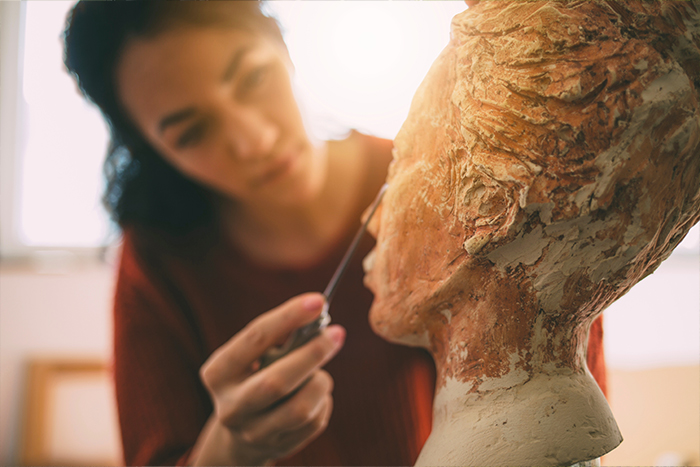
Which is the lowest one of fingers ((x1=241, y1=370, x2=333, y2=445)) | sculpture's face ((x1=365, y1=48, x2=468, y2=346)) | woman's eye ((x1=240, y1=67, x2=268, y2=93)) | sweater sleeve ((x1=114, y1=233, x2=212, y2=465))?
sweater sleeve ((x1=114, y1=233, x2=212, y2=465))

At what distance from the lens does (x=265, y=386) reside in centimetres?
61

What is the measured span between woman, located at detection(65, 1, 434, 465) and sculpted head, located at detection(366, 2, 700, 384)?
0.27 m

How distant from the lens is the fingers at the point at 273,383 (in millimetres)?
617

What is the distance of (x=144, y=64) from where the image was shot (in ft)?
2.39

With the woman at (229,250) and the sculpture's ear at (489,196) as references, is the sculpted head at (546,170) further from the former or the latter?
the woman at (229,250)

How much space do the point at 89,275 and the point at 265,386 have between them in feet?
3.82

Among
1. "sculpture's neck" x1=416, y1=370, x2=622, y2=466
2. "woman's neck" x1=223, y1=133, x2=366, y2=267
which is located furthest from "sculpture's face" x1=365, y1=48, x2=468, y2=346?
"woman's neck" x1=223, y1=133, x2=366, y2=267

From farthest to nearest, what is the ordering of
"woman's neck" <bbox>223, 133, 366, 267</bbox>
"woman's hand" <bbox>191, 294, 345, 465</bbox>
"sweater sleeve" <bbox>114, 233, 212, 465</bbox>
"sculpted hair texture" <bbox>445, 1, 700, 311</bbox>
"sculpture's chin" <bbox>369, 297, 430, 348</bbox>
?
"woman's neck" <bbox>223, 133, 366, 267</bbox>, "sweater sleeve" <bbox>114, 233, 212, 465</bbox>, "woman's hand" <bbox>191, 294, 345, 465</bbox>, "sculpture's chin" <bbox>369, 297, 430, 348</bbox>, "sculpted hair texture" <bbox>445, 1, 700, 311</bbox>

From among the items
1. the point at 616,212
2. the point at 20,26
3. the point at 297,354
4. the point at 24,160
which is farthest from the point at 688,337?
the point at 24,160

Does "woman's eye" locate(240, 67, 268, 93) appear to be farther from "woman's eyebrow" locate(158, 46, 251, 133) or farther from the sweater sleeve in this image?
the sweater sleeve

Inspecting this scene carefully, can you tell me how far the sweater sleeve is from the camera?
0.85 m

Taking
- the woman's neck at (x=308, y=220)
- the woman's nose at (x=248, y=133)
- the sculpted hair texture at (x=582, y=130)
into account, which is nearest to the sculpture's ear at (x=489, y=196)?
the sculpted hair texture at (x=582, y=130)

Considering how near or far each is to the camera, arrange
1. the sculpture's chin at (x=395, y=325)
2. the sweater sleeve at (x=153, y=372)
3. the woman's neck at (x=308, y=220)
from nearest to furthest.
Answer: the sculpture's chin at (x=395, y=325), the sweater sleeve at (x=153, y=372), the woman's neck at (x=308, y=220)

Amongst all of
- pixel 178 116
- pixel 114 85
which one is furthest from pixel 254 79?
pixel 114 85
